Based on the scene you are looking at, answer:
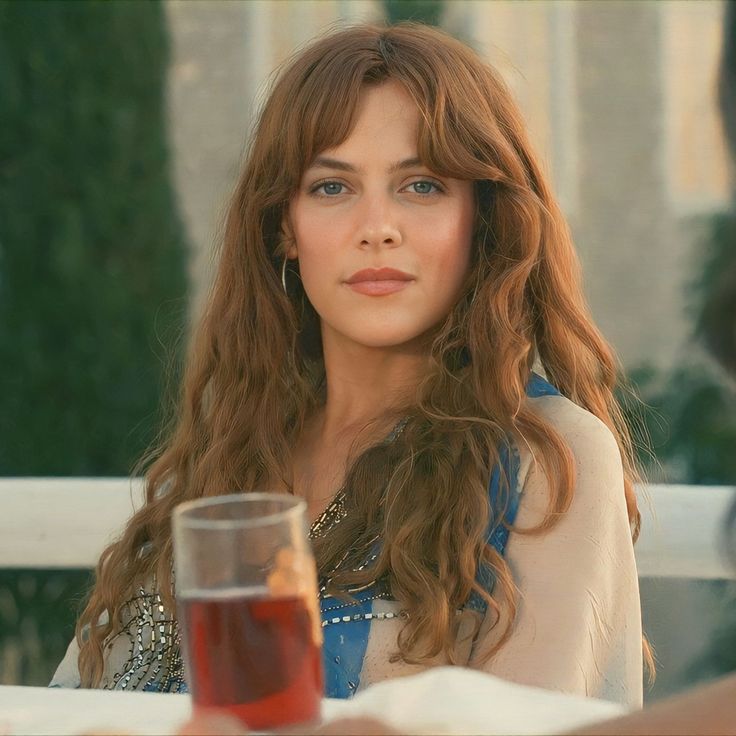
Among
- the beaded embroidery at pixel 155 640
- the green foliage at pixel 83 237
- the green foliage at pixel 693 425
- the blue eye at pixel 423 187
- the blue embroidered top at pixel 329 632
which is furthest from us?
the green foliage at pixel 83 237

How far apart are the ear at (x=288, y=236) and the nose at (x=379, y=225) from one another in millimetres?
276

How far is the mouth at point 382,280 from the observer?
205cm

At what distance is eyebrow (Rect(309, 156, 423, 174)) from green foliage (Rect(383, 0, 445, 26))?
226cm

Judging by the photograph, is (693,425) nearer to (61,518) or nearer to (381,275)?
(61,518)

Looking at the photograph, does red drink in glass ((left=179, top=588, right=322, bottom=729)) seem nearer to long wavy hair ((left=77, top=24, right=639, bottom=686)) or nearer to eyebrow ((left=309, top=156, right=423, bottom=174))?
long wavy hair ((left=77, top=24, right=639, bottom=686))

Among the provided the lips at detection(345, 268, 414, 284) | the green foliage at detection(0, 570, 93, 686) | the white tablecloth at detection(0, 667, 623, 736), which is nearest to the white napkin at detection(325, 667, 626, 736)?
the white tablecloth at detection(0, 667, 623, 736)

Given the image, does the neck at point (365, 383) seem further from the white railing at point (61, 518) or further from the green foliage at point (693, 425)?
the green foliage at point (693, 425)

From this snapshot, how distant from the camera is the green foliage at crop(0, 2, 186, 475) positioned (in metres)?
4.15

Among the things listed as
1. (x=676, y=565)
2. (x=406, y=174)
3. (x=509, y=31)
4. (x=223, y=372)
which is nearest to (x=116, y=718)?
(x=406, y=174)

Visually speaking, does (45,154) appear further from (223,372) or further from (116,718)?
(116,718)

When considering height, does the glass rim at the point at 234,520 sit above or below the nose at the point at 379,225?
below

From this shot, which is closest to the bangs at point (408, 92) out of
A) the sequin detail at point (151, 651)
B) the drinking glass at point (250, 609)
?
the sequin detail at point (151, 651)

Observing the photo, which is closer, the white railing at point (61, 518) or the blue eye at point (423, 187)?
the blue eye at point (423, 187)

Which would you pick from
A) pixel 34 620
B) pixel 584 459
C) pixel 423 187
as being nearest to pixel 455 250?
pixel 423 187
